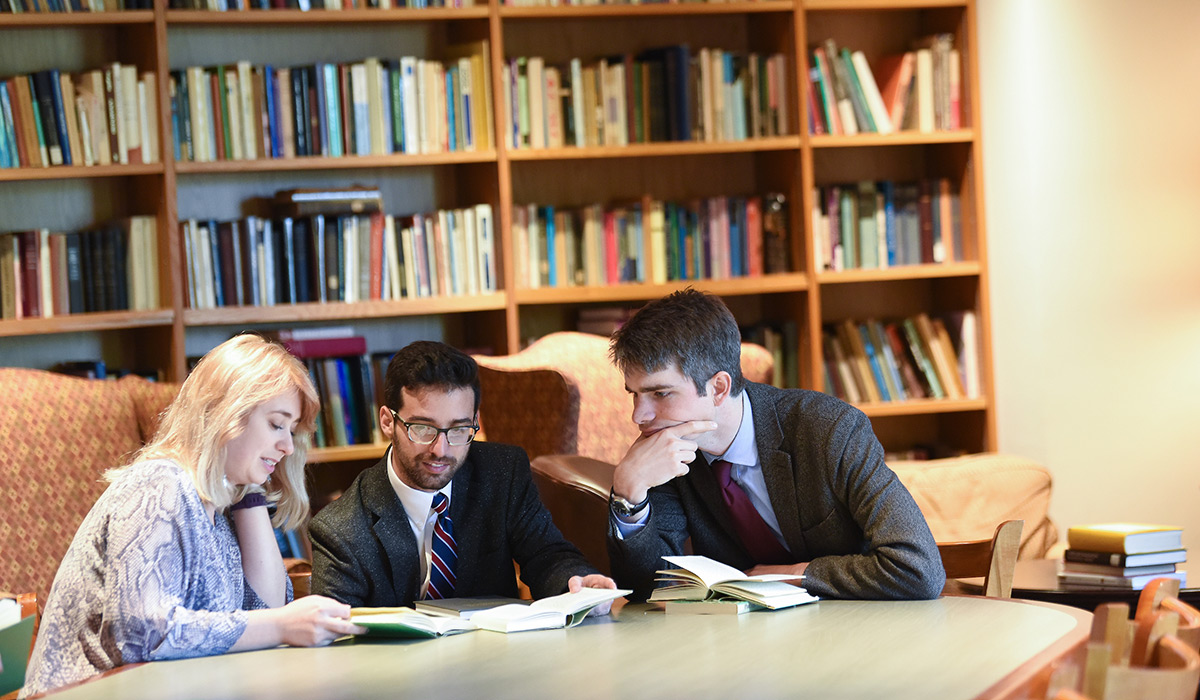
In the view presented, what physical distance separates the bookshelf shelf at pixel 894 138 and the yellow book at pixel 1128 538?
1905mm

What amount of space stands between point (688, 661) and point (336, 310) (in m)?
2.68

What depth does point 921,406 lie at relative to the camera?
4559 millimetres

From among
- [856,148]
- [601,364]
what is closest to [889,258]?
[856,148]

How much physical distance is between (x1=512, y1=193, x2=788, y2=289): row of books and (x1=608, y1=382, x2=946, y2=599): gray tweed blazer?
6.54 feet

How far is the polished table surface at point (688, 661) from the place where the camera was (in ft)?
5.21

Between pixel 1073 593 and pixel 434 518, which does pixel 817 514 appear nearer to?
pixel 434 518

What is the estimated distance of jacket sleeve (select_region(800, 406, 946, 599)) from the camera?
2090mm

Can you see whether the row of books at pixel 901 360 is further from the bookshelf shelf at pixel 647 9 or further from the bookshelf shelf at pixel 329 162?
the bookshelf shelf at pixel 329 162

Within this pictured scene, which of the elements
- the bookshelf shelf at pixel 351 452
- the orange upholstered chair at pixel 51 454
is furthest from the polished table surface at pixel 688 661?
the bookshelf shelf at pixel 351 452

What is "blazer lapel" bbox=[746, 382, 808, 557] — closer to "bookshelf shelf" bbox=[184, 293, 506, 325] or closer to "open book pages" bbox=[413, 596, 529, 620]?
"open book pages" bbox=[413, 596, 529, 620]

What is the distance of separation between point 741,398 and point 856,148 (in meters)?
2.67

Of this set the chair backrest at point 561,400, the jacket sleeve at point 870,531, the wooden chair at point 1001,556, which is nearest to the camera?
the jacket sleeve at point 870,531

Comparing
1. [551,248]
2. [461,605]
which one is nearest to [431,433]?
[461,605]

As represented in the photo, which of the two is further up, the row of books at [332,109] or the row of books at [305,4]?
the row of books at [305,4]
